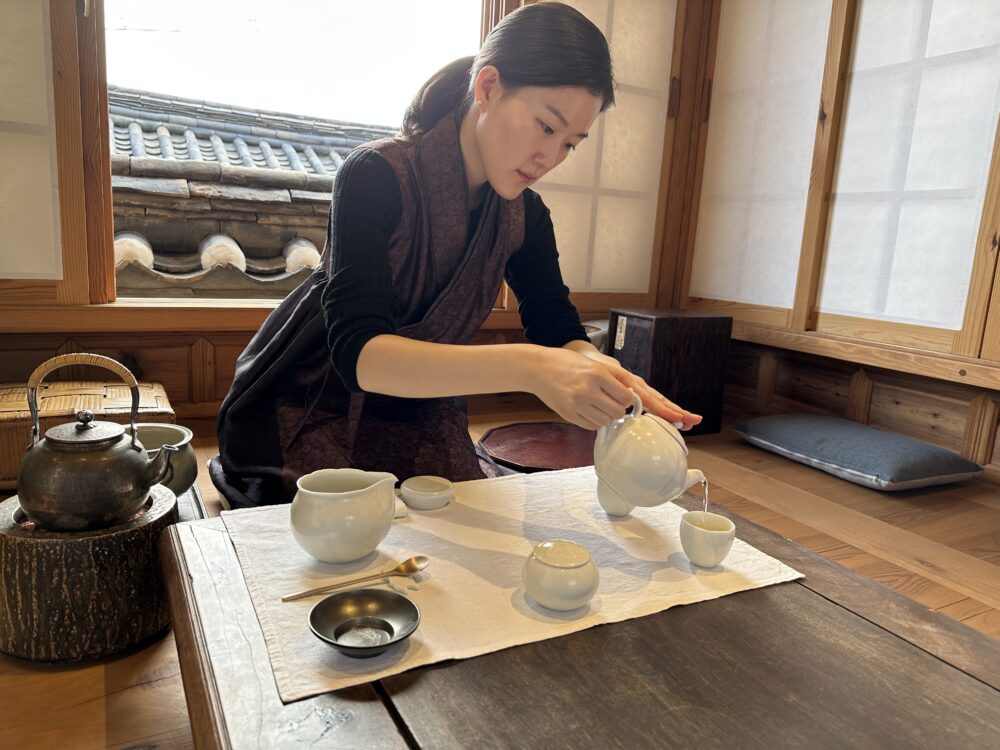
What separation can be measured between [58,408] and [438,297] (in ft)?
4.52

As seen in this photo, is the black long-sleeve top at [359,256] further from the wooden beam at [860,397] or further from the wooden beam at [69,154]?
the wooden beam at [860,397]

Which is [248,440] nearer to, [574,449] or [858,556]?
[574,449]

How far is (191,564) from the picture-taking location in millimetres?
957

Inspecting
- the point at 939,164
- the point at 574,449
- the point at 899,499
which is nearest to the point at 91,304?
the point at 574,449

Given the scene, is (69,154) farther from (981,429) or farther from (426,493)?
(981,429)

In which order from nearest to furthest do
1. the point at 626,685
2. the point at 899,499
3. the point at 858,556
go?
the point at 626,685 → the point at 858,556 → the point at 899,499

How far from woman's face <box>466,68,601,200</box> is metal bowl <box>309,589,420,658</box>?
2.97 feet

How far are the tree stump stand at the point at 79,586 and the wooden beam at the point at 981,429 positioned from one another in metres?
2.84

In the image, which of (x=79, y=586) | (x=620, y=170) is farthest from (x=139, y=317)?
(x=620, y=170)

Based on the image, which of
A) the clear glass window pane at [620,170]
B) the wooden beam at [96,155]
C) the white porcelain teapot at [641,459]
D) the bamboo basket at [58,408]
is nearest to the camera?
the white porcelain teapot at [641,459]

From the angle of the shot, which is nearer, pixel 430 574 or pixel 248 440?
pixel 430 574

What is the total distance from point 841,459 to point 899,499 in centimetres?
25

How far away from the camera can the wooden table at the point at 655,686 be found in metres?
0.66

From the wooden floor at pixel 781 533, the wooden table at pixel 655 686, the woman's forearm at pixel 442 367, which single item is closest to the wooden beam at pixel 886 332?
the wooden floor at pixel 781 533
